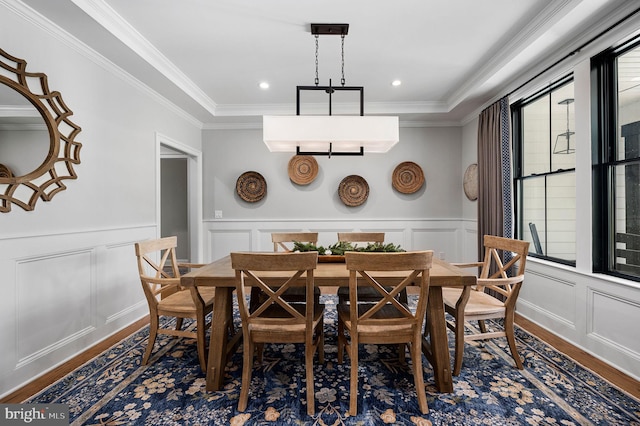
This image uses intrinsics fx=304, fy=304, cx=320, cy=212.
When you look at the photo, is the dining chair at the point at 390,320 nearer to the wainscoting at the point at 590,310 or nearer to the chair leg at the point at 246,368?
the chair leg at the point at 246,368

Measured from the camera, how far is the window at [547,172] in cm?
280

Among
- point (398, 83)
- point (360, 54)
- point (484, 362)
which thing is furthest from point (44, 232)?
point (398, 83)

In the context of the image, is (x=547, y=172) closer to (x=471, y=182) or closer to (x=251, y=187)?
(x=471, y=182)

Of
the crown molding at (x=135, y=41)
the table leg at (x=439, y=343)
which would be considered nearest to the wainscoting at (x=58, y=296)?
the crown molding at (x=135, y=41)

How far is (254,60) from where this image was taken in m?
3.07

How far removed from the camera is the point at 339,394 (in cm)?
190

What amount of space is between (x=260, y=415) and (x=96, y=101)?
2.86 meters

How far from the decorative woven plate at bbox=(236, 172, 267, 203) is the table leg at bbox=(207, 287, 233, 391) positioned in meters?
2.97

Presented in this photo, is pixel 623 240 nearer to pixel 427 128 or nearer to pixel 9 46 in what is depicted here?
pixel 427 128

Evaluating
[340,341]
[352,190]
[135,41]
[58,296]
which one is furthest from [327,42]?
[58,296]

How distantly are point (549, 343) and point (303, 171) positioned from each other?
3.60 metres

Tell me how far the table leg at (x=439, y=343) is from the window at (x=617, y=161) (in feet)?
4.97

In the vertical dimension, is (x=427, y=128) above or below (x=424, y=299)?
above

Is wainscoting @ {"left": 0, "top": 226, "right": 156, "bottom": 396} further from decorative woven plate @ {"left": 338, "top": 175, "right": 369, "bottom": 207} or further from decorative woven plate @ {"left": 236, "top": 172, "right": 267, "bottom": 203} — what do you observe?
decorative woven plate @ {"left": 338, "top": 175, "right": 369, "bottom": 207}
